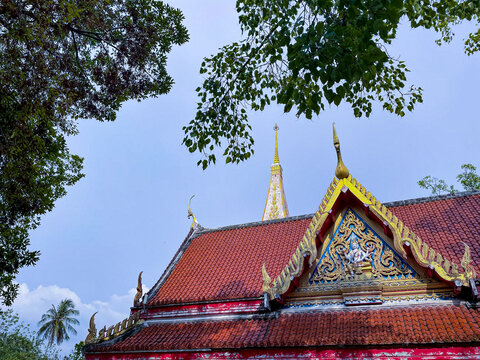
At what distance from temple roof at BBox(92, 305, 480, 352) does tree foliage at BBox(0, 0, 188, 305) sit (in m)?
4.14

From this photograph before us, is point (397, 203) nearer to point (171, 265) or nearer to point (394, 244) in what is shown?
point (394, 244)

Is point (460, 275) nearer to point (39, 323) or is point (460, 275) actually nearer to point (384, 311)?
point (384, 311)

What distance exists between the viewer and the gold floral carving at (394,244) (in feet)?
21.6

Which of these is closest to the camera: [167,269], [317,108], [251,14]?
[317,108]

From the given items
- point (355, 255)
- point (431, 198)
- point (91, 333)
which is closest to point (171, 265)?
point (91, 333)

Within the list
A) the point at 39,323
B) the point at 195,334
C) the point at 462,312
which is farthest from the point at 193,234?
the point at 39,323

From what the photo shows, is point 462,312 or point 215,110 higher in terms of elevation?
point 215,110

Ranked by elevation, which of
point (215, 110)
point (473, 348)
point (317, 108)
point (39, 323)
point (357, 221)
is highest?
point (39, 323)

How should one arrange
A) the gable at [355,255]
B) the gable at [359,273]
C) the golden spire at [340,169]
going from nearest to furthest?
the gable at [359,273] → the gable at [355,255] → the golden spire at [340,169]

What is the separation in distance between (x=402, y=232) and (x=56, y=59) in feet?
25.4

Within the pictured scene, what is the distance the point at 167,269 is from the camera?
11914 mm

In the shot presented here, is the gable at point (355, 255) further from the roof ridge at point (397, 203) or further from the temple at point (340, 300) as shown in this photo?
the roof ridge at point (397, 203)

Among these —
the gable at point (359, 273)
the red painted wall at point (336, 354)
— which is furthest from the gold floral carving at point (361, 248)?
the red painted wall at point (336, 354)

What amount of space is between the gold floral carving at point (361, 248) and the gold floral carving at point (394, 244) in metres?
0.31
